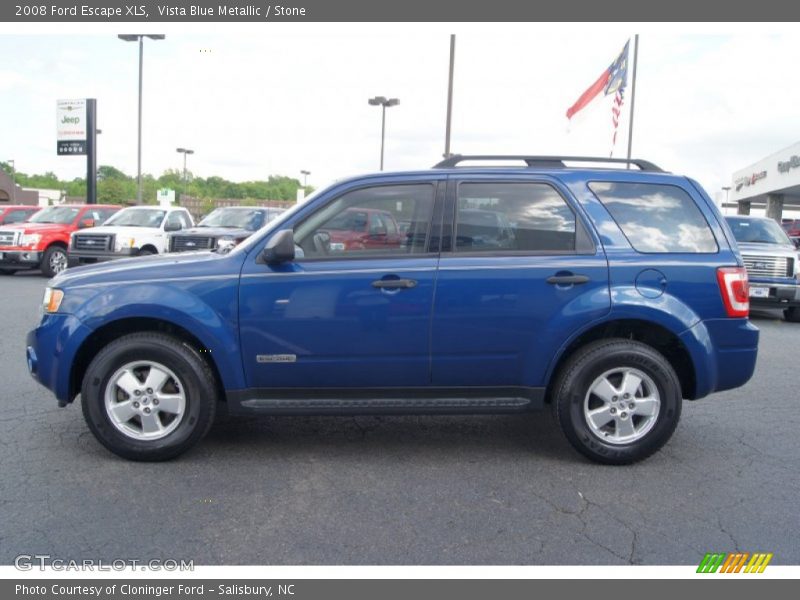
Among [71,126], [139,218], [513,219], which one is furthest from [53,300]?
[71,126]

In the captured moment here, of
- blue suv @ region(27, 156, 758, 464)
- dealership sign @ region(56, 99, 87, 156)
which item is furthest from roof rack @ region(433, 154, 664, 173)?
dealership sign @ region(56, 99, 87, 156)

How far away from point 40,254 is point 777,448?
52.5 feet

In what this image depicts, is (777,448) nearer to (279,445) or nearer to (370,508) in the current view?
(370,508)

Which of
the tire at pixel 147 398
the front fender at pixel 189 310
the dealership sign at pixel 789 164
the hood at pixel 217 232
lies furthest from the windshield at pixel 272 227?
the dealership sign at pixel 789 164

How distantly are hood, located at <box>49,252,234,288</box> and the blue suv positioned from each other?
1 centimetres

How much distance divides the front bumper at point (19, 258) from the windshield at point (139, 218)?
1.82m

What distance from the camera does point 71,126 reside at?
28016 mm

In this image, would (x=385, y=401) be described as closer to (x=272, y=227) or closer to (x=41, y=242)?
(x=272, y=227)

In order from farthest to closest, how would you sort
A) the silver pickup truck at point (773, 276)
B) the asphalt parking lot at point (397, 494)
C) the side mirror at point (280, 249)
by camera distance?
the silver pickup truck at point (773, 276) → the side mirror at point (280, 249) → the asphalt parking lot at point (397, 494)

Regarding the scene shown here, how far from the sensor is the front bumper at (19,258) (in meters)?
16.3

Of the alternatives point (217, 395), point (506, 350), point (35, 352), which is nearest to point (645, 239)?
point (506, 350)

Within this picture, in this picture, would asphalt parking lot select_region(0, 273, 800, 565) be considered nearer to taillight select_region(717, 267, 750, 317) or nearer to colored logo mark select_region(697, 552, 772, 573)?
colored logo mark select_region(697, 552, 772, 573)

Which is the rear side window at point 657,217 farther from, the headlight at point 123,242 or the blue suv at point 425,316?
the headlight at point 123,242

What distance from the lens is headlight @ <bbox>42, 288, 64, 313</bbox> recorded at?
14.9ft
